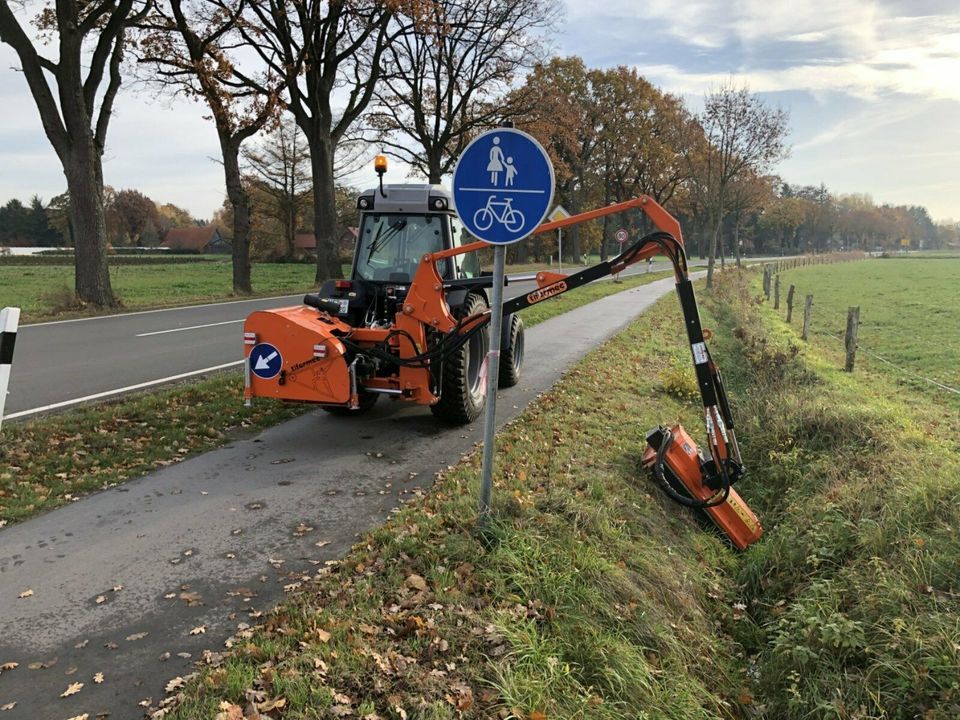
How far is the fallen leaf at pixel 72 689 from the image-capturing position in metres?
2.96

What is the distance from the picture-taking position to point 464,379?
706 cm

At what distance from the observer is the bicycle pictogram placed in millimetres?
4141

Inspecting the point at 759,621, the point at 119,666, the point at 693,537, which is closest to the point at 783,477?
the point at 693,537

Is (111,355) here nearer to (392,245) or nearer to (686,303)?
(392,245)

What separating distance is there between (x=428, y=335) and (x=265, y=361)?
1.58 metres

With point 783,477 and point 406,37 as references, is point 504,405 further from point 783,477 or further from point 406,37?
point 406,37

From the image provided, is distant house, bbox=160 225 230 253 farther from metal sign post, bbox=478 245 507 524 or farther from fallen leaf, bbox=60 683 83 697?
fallen leaf, bbox=60 683 83 697

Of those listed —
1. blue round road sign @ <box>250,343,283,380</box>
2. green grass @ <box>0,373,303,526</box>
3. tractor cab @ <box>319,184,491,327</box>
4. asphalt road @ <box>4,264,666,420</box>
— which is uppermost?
tractor cab @ <box>319,184,491,327</box>

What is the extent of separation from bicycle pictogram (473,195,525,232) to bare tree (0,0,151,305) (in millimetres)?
15297

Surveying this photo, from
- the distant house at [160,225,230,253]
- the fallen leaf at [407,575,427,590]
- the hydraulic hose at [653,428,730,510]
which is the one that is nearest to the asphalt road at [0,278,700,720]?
the fallen leaf at [407,575,427,590]

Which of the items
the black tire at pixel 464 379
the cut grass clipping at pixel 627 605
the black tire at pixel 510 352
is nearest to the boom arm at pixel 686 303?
the cut grass clipping at pixel 627 605

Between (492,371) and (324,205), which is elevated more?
(324,205)

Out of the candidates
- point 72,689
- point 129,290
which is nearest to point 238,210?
point 129,290

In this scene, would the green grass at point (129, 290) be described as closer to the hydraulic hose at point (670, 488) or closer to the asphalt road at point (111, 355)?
the asphalt road at point (111, 355)
